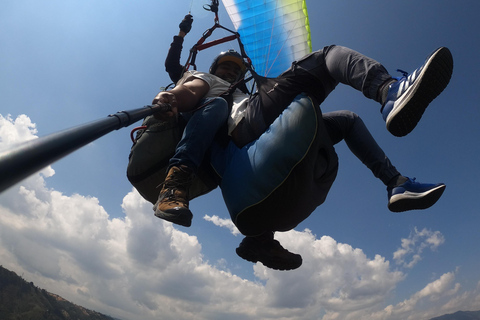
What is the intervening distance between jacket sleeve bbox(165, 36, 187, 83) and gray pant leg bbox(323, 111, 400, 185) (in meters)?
1.97

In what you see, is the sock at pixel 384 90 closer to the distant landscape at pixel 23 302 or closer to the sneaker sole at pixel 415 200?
the sneaker sole at pixel 415 200

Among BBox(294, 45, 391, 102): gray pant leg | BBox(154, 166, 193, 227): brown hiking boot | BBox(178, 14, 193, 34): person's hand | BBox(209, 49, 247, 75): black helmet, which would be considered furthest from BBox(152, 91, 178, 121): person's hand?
BBox(178, 14, 193, 34): person's hand

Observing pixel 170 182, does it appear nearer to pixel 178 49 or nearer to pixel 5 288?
pixel 178 49

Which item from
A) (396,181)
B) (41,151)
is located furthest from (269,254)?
(41,151)

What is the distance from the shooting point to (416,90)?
1389mm

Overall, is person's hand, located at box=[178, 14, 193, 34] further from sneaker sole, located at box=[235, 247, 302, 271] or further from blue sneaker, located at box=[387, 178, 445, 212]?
blue sneaker, located at box=[387, 178, 445, 212]

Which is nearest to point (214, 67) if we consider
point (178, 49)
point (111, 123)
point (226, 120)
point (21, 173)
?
point (178, 49)

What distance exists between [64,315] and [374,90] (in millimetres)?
179062

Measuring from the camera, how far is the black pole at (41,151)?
1.58 ft

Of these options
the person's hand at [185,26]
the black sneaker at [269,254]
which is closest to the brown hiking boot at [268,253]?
the black sneaker at [269,254]

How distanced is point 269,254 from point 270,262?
0.11 metres

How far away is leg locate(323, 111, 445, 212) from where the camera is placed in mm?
1935

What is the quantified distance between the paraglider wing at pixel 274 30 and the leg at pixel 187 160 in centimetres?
191

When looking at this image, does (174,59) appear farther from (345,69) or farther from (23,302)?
(23,302)
